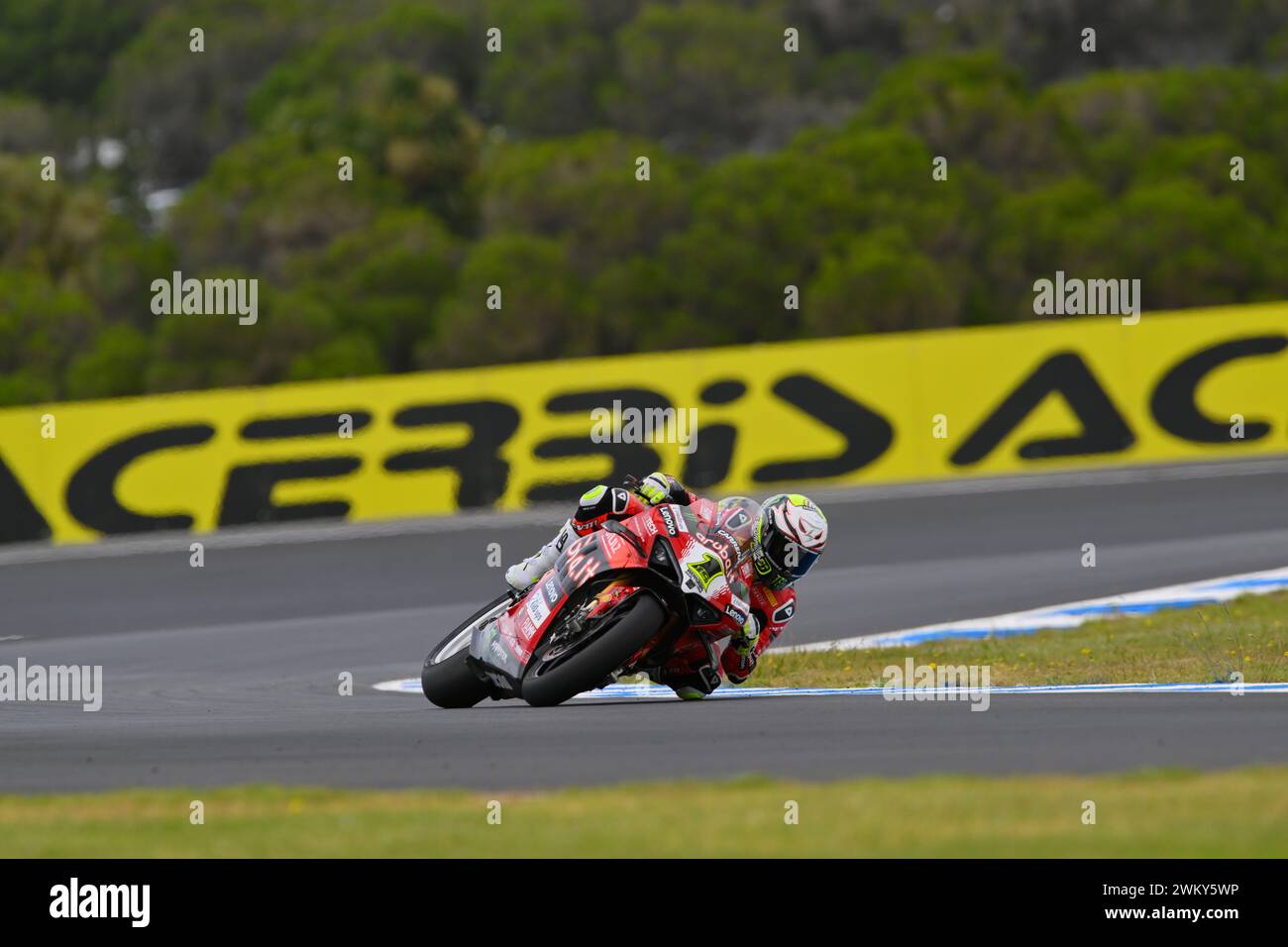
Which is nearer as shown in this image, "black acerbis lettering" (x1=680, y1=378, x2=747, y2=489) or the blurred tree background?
"black acerbis lettering" (x1=680, y1=378, x2=747, y2=489)

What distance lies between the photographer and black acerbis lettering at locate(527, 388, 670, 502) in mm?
18594

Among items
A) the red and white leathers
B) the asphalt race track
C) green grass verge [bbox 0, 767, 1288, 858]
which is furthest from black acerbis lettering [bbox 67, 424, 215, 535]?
green grass verge [bbox 0, 767, 1288, 858]

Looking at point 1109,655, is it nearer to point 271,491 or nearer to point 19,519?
point 271,491

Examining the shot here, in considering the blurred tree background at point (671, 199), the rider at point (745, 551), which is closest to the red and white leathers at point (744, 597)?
the rider at point (745, 551)

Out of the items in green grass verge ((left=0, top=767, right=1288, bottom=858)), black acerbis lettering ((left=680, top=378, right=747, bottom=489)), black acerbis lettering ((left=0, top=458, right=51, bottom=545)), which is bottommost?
green grass verge ((left=0, top=767, right=1288, bottom=858))

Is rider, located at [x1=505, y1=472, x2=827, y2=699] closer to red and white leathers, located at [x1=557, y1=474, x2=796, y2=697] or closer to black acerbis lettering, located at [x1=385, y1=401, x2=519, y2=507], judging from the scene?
red and white leathers, located at [x1=557, y1=474, x2=796, y2=697]

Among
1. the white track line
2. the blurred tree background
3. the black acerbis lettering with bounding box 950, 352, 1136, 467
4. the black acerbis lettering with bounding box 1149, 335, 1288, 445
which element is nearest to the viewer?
the white track line

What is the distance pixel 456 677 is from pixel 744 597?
164cm

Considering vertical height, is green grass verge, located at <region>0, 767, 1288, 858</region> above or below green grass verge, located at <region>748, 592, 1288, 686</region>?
below

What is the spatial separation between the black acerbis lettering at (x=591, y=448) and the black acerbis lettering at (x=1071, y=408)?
329 cm

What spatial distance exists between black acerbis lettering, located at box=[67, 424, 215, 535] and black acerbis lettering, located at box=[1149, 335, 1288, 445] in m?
9.87

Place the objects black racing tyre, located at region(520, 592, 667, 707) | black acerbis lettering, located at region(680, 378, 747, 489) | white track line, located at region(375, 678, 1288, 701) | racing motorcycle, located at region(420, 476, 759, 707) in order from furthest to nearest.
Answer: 1. black acerbis lettering, located at region(680, 378, 747, 489)
2. white track line, located at region(375, 678, 1288, 701)
3. racing motorcycle, located at region(420, 476, 759, 707)
4. black racing tyre, located at region(520, 592, 667, 707)
